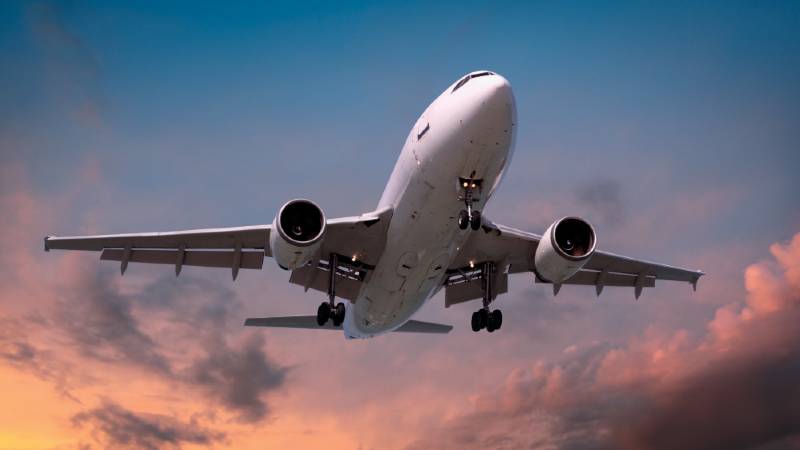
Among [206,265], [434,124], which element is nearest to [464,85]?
[434,124]

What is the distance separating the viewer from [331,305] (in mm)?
22812

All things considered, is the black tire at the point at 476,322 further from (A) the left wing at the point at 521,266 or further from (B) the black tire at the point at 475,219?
(B) the black tire at the point at 475,219

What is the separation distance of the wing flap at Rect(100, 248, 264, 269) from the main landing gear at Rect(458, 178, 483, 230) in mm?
8253

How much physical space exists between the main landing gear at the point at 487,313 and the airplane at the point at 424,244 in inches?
1.7

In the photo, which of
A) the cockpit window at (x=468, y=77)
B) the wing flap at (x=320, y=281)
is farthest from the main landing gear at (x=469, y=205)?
the wing flap at (x=320, y=281)

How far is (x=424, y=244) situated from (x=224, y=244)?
6785 millimetres

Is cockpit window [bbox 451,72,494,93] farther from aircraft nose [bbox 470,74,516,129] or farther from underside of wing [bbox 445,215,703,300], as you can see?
underside of wing [bbox 445,215,703,300]

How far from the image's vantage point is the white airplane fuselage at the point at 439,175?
17.7m

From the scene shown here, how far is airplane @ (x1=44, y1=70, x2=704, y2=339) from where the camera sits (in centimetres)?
1814

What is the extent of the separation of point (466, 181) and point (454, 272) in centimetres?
682

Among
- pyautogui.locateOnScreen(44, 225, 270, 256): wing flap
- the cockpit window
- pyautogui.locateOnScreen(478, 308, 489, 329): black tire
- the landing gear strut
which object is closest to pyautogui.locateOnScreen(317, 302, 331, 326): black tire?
the landing gear strut

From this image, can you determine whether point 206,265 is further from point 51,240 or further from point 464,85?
point 464,85

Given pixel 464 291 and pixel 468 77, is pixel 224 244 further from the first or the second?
pixel 468 77

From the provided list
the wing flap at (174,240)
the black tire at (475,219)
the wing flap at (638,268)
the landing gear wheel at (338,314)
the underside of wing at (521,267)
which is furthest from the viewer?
the wing flap at (638,268)
